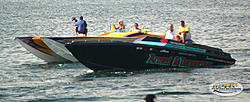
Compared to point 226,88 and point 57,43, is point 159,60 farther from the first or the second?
point 57,43

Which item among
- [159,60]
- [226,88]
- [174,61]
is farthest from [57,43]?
[226,88]

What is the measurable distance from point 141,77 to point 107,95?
2646mm

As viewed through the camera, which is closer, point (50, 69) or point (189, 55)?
point (189, 55)

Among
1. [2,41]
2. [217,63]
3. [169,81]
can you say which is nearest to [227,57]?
[217,63]

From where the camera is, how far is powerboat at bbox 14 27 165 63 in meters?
17.0

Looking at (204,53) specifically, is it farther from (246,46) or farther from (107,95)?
(246,46)

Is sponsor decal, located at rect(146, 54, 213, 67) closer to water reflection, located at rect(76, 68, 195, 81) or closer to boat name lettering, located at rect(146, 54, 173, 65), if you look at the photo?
boat name lettering, located at rect(146, 54, 173, 65)

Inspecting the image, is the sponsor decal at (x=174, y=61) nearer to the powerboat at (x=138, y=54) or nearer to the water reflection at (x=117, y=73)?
the powerboat at (x=138, y=54)

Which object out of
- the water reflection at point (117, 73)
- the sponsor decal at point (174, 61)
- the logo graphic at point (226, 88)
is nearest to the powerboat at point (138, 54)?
the sponsor decal at point (174, 61)

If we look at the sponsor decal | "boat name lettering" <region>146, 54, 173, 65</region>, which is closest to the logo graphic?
the sponsor decal

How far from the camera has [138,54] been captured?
48.0 feet

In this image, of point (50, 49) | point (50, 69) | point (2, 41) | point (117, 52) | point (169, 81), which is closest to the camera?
point (169, 81)

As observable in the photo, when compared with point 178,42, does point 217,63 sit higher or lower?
lower

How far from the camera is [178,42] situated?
1499 cm
